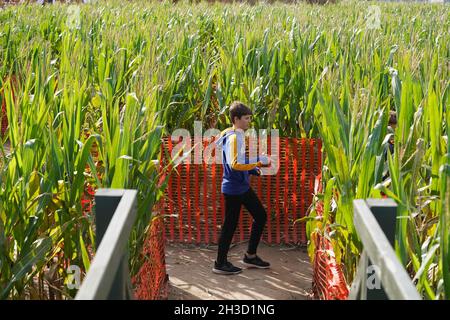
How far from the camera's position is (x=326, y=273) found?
11.6ft

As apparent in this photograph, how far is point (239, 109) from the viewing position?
4.29 metres

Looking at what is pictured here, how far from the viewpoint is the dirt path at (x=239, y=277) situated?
4.25 metres

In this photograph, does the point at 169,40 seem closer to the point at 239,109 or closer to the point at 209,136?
the point at 209,136

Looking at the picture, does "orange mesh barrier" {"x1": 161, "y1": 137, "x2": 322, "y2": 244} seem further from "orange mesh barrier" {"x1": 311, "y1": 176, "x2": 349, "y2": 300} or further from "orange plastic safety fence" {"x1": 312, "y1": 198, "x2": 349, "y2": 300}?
"orange plastic safety fence" {"x1": 312, "y1": 198, "x2": 349, "y2": 300}

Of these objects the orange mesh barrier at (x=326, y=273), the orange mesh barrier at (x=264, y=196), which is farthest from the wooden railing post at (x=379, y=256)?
the orange mesh barrier at (x=264, y=196)

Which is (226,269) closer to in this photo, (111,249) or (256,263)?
(256,263)

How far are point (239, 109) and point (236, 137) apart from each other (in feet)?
0.58

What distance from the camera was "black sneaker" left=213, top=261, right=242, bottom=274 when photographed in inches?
177

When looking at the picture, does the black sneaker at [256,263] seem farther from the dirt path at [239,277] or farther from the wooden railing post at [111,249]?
the wooden railing post at [111,249]

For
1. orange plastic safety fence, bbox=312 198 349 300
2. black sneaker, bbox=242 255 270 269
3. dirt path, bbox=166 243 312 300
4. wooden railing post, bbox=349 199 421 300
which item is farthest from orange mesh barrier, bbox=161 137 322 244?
wooden railing post, bbox=349 199 421 300

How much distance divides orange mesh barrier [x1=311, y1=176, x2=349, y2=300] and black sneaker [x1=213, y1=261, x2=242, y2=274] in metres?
0.54

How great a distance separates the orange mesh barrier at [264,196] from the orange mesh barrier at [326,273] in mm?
794

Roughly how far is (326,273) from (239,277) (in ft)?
3.41
